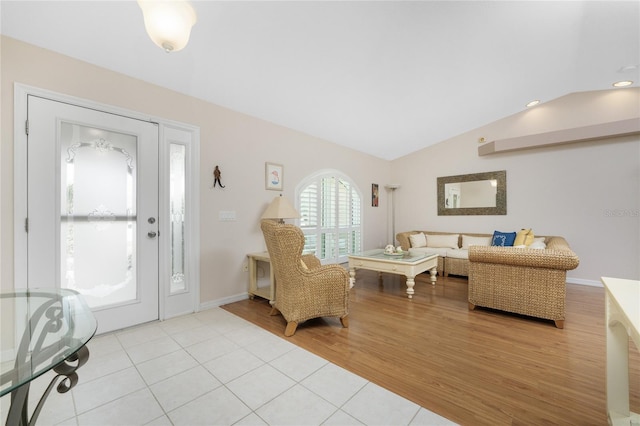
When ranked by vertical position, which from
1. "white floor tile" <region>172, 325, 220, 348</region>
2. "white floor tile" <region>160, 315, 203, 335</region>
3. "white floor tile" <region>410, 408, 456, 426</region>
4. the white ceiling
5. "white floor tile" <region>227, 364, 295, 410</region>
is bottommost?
"white floor tile" <region>160, 315, 203, 335</region>

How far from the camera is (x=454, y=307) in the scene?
307 centimetres

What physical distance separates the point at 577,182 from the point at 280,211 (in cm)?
473

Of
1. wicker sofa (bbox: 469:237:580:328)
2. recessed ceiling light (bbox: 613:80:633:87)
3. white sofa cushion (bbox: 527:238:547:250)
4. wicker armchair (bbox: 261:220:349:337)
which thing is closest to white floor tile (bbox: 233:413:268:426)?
wicker armchair (bbox: 261:220:349:337)

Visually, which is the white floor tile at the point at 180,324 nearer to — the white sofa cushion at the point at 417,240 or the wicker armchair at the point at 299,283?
the wicker armchair at the point at 299,283

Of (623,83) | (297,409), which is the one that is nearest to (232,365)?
(297,409)

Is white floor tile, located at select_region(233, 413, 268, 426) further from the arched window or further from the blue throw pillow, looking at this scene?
the blue throw pillow

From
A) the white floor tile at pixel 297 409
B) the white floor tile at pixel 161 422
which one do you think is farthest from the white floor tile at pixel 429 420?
the white floor tile at pixel 161 422

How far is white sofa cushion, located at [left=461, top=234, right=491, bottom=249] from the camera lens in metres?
4.80

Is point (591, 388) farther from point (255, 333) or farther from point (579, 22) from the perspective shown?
point (579, 22)

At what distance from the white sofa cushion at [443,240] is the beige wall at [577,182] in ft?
1.32

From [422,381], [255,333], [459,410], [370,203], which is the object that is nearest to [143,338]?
[255,333]

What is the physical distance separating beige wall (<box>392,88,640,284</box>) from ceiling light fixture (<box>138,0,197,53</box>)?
17.5 ft

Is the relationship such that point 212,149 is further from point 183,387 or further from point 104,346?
point 183,387

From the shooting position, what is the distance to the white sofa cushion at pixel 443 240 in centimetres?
504
